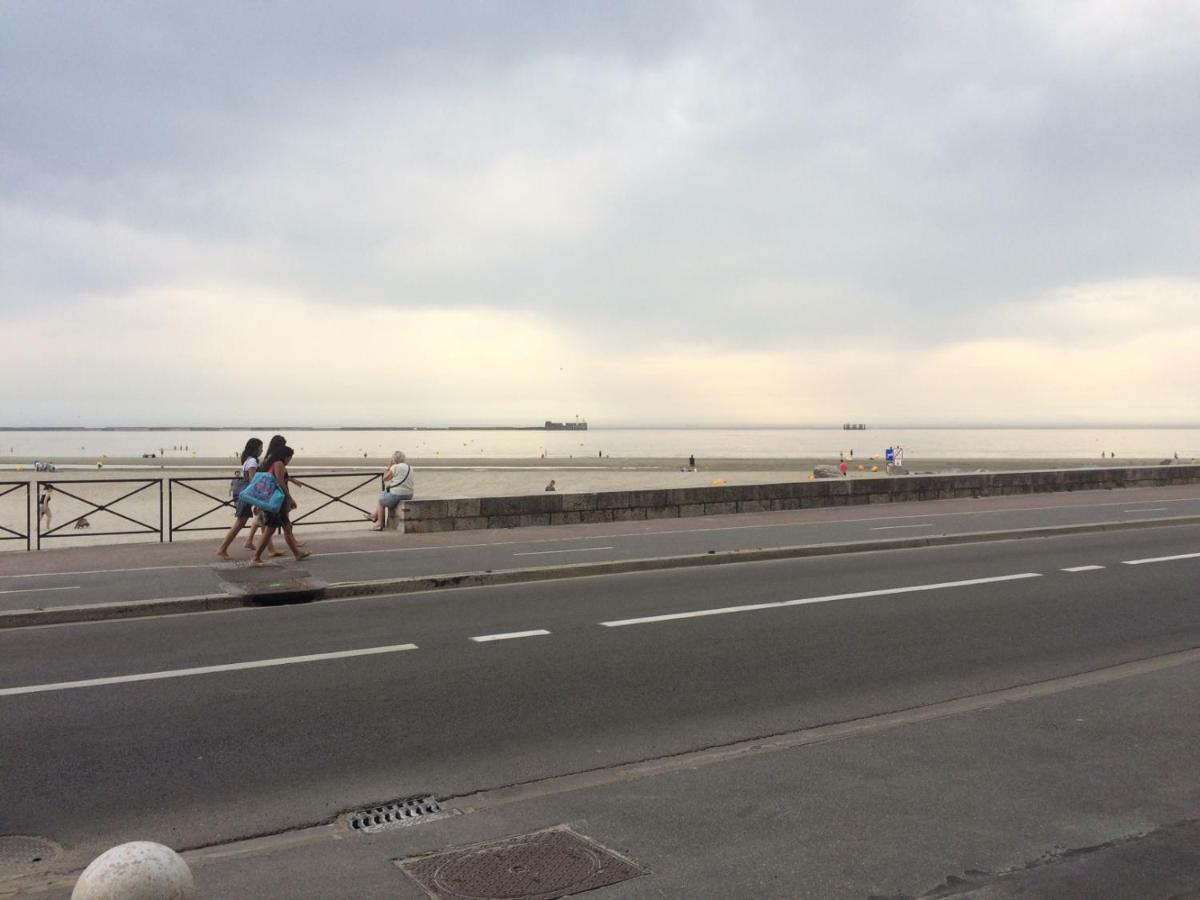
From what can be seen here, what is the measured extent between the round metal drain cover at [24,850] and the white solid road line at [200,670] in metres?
2.82

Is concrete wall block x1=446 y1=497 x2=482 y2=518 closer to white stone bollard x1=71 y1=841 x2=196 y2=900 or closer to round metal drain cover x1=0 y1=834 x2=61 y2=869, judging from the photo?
round metal drain cover x1=0 y1=834 x2=61 y2=869

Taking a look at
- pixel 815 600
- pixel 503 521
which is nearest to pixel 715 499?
pixel 503 521

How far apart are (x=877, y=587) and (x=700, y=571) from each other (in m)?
2.55

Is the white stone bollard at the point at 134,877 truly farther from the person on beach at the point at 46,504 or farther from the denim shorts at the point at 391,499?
the person on beach at the point at 46,504

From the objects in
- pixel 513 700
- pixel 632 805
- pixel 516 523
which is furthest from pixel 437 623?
pixel 516 523

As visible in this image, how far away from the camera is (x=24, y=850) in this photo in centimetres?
426

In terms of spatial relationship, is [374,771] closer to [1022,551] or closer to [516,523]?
[1022,551]

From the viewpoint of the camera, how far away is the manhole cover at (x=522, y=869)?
12.6 feet

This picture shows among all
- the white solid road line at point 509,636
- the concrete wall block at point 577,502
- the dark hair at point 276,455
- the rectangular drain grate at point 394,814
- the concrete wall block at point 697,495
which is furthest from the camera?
the concrete wall block at point 697,495

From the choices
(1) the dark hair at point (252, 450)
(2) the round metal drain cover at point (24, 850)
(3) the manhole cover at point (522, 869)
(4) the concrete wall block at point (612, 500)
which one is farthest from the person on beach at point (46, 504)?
(3) the manhole cover at point (522, 869)

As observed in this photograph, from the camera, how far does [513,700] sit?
660cm

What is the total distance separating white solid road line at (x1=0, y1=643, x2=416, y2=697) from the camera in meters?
6.94

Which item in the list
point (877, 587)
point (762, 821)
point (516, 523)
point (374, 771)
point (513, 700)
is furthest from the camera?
point (516, 523)

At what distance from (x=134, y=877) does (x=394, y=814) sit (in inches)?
75.3
